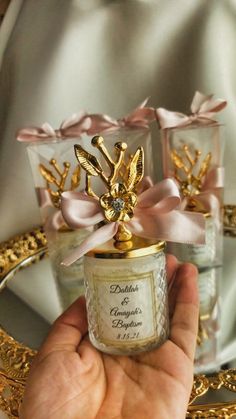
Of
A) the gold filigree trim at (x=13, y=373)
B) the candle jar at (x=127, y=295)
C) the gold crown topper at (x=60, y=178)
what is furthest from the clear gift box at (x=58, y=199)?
the candle jar at (x=127, y=295)

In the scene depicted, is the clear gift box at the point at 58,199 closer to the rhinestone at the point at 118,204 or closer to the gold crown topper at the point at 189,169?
the gold crown topper at the point at 189,169

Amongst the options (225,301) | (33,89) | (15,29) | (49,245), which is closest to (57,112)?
(33,89)

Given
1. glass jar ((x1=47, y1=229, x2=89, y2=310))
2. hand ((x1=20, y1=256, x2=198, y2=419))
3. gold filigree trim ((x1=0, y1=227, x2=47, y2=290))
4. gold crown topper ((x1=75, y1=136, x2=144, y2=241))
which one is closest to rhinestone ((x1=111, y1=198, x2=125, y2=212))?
gold crown topper ((x1=75, y1=136, x2=144, y2=241))

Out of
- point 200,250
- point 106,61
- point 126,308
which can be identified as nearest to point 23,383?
point 126,308

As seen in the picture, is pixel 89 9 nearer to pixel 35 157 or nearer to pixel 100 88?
pixel 100 88

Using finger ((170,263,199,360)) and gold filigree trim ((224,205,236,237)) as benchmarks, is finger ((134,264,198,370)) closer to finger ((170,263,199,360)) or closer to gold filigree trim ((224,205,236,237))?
finger ((170,263,199,360))

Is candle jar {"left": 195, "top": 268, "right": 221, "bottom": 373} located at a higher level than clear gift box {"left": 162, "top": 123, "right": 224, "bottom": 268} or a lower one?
lower

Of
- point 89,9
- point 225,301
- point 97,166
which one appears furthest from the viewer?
point 89,9
